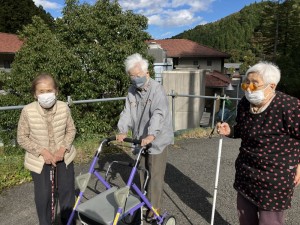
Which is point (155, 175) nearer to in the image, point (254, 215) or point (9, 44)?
point (254, 215)

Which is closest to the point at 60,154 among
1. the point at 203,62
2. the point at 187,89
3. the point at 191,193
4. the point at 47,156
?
the point at 47,156

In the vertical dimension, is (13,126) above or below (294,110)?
below

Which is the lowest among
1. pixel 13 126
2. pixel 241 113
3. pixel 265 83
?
pixel 13 126

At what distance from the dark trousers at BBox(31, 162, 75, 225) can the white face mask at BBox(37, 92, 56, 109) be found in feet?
1.88

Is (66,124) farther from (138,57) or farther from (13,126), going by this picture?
(13,126)

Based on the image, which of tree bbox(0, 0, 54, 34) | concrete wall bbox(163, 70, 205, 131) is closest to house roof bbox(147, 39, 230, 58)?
tree bbox(0, 0, 54, 34)

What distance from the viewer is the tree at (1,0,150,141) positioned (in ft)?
44.9

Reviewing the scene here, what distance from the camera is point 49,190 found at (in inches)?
114

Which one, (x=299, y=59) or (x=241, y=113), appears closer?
(x=241, y=113)

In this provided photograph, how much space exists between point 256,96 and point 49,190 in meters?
2.07

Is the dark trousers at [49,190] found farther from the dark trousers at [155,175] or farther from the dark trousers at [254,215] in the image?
the dark trousers at [254,215]

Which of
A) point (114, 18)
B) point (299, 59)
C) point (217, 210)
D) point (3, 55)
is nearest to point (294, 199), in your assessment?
point (217, 210)

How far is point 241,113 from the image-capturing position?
2445 mm

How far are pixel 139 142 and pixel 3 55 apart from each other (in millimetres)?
30064
